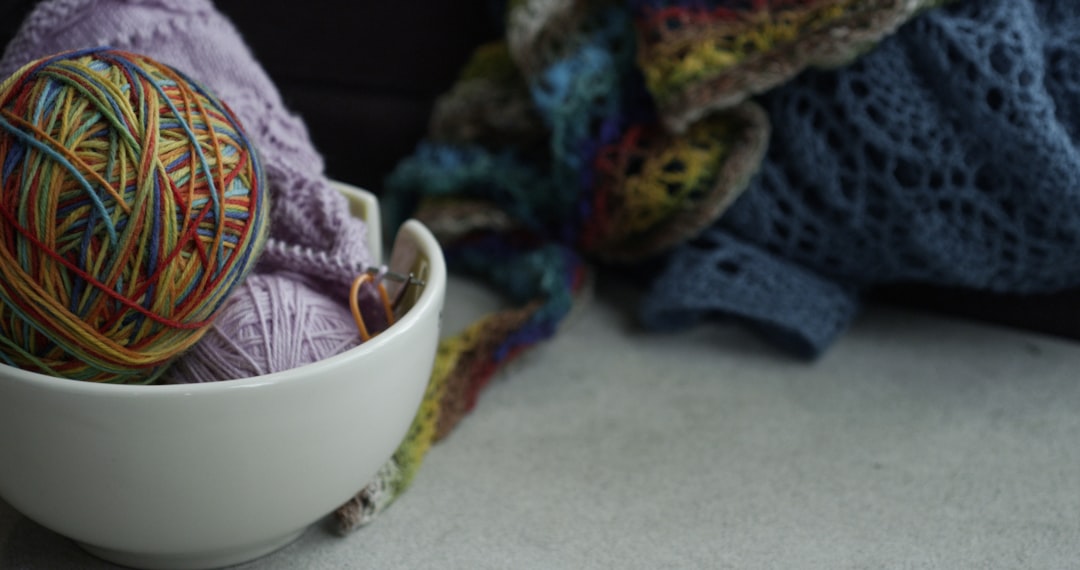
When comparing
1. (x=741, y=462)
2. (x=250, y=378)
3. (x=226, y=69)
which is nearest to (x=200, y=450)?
(x=250, y=378)

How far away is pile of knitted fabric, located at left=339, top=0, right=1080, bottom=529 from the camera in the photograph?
0.67 m

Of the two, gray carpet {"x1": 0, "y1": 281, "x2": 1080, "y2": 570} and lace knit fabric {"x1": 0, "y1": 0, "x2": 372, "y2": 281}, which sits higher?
lace knit fabric {"x1": 0, "y1": 0, "x2": 372, "y2": 281}

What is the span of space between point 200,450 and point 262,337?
0.07 metres

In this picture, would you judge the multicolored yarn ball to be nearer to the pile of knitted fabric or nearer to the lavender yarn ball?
the lavender yarn ball

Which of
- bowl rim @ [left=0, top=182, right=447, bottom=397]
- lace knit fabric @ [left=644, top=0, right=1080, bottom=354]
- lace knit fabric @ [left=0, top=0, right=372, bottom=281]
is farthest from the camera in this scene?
lace knit fabric @ [left=644, top=0, right=1080, bottom=354]

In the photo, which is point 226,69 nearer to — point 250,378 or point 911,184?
point 250,378

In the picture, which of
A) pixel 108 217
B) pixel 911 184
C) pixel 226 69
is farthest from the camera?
pixel 911 184

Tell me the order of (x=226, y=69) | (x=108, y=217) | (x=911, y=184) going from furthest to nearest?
(x=911, y=184) → (x=226, y=69) → (x=108, y=217)

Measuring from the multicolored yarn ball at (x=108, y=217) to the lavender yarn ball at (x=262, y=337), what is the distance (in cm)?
2

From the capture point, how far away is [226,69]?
0.57 metres

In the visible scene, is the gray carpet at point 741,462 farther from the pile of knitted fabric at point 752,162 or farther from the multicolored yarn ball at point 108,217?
the multicolored yarn ball at point 108,217

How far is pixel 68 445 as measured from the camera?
0.43 m

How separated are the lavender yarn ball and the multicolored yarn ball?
0.02 m

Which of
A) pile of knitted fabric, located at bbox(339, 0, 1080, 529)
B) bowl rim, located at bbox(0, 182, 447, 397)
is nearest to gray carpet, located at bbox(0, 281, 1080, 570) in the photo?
pile of knitted fabric, located at bbox(339, 0, 1080, 529)
